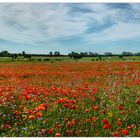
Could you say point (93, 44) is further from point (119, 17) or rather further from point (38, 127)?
point (38, 127)

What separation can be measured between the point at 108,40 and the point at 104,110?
10.0 ft

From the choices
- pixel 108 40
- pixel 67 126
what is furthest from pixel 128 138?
pixel 108 40

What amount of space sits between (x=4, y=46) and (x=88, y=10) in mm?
4919

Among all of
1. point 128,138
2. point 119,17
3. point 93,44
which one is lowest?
point 128,138

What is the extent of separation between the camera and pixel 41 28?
7.66 m

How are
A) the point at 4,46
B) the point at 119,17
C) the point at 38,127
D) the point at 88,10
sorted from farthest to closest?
the point at 4,46 → the point at 119,17 → the point at 88,10 → the point at 38,127

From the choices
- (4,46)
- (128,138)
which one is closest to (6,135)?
(128,138)

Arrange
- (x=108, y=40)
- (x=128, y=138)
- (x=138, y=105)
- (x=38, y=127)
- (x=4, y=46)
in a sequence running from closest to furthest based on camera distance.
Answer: (x=128, y=138) → (x=38, y=127) → (x=138, y=105) → (x=108, y=40) → (x=4, y=46)

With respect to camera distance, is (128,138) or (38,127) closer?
(128,138)

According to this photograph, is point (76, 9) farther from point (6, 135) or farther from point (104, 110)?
Result: point (6, 135)

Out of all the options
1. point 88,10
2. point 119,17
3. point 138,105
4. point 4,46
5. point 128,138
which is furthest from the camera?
point 4,46

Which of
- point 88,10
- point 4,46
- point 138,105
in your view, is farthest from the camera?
point 4,46

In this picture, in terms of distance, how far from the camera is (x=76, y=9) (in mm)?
6754

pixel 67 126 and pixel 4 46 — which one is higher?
pixel 4 46
